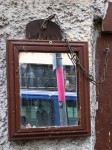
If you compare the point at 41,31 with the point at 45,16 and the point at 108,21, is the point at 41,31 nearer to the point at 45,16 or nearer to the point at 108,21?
the point at 45,16

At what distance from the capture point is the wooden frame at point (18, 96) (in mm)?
1128

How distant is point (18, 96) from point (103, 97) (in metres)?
0.31

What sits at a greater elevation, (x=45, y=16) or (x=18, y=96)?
(x=45, y=16)

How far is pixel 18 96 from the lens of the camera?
1139 millimetres

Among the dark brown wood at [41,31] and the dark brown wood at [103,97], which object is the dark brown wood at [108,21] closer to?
the dark brown wood at [103,97]

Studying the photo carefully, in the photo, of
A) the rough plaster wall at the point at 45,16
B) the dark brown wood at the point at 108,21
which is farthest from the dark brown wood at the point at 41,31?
the dark brown wood at the point at 108,21

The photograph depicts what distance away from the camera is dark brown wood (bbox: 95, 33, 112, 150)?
4.15ft

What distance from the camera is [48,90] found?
1.18 meters

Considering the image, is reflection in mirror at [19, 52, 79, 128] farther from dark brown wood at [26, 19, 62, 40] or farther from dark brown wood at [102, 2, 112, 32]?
dark brown wood at [102, 2, 112, 32]

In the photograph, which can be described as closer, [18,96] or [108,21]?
[18,96]

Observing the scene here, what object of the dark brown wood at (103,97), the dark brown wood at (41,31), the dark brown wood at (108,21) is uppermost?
the dark brown wood at (108,21)

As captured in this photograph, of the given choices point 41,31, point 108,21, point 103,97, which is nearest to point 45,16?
point 41,31

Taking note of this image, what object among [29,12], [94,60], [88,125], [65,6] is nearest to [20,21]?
[29,12]

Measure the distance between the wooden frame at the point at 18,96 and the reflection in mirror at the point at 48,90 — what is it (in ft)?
0.06
